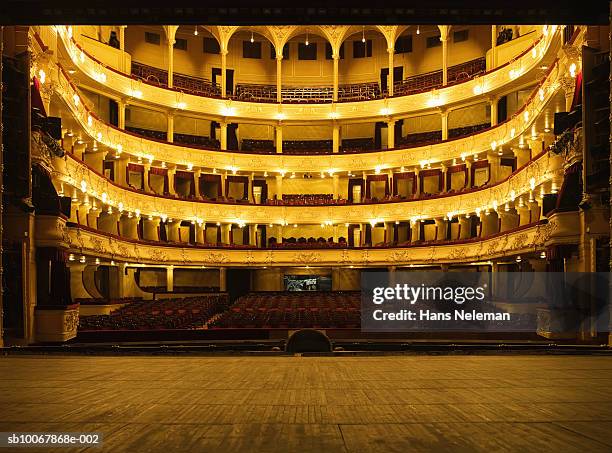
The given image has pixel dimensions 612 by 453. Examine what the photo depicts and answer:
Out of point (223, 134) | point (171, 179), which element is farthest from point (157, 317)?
point (223, 134)

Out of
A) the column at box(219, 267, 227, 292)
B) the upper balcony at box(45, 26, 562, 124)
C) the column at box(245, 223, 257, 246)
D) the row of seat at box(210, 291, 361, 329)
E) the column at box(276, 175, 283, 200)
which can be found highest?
the upper balcony at box(45, 26, 562, 124)

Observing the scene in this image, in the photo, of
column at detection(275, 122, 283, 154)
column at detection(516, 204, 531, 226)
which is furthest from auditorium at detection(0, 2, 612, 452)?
column at detection(516, 204, 531, 226)

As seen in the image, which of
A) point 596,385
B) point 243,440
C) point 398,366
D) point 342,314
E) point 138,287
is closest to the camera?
point 243,440

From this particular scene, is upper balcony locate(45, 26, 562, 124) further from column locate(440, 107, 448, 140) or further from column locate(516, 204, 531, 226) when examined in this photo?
column locate(516, 204, 531, 226)

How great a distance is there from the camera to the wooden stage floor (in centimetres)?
505

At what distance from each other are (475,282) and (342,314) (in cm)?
1337

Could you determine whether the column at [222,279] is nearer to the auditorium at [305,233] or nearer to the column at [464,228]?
the auditorium at [305,233]

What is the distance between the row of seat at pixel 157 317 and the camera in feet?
70.4

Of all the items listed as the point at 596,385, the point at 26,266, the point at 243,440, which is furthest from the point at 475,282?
the point at 243,440

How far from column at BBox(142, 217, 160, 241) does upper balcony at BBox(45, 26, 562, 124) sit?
745 centimetres

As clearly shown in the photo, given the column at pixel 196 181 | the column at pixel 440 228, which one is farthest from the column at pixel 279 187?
the column at pixel 440 228

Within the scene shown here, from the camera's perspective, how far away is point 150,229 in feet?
129
